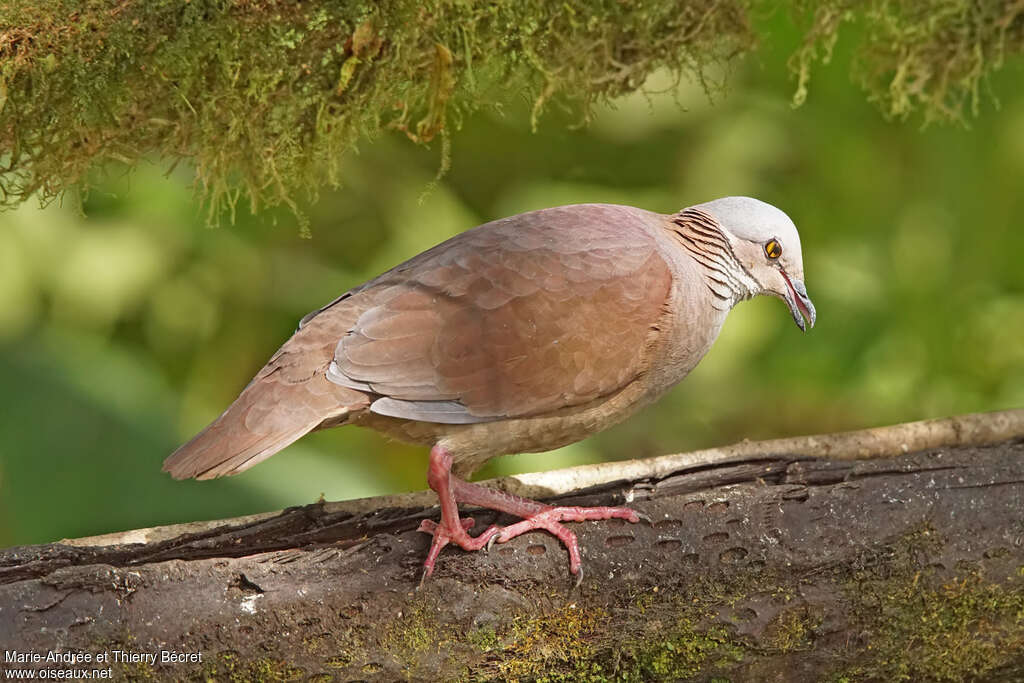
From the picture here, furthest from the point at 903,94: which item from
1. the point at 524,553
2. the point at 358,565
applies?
the point at 358,565

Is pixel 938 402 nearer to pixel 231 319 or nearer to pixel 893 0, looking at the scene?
pixel 893 0

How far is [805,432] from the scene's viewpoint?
5.46 m

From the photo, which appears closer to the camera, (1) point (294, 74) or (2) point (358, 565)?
(2) point (358, 565)

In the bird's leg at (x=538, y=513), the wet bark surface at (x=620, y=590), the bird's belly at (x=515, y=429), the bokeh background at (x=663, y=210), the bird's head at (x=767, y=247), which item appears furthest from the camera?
the bokeh background at (x=663, y=210)

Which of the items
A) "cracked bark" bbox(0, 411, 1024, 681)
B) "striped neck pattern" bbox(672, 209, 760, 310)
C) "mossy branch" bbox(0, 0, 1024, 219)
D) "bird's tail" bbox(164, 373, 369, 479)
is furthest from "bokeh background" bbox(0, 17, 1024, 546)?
"striped neck pattern" bbox(672, 209, 760, 310)

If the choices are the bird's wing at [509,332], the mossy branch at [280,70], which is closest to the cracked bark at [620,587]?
the bird's wing at [509,332]

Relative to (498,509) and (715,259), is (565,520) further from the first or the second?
(715,259)

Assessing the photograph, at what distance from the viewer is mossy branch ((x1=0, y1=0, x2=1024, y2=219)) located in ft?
9.16

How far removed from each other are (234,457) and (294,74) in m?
1.14

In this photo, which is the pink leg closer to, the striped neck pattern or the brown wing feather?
the brown wing feather

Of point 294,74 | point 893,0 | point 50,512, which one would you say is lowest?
point 50,512

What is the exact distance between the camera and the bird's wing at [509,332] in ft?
9.63

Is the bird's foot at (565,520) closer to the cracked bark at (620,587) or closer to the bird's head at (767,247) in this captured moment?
the cracked bark at (620,587)

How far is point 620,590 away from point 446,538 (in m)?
0.50
